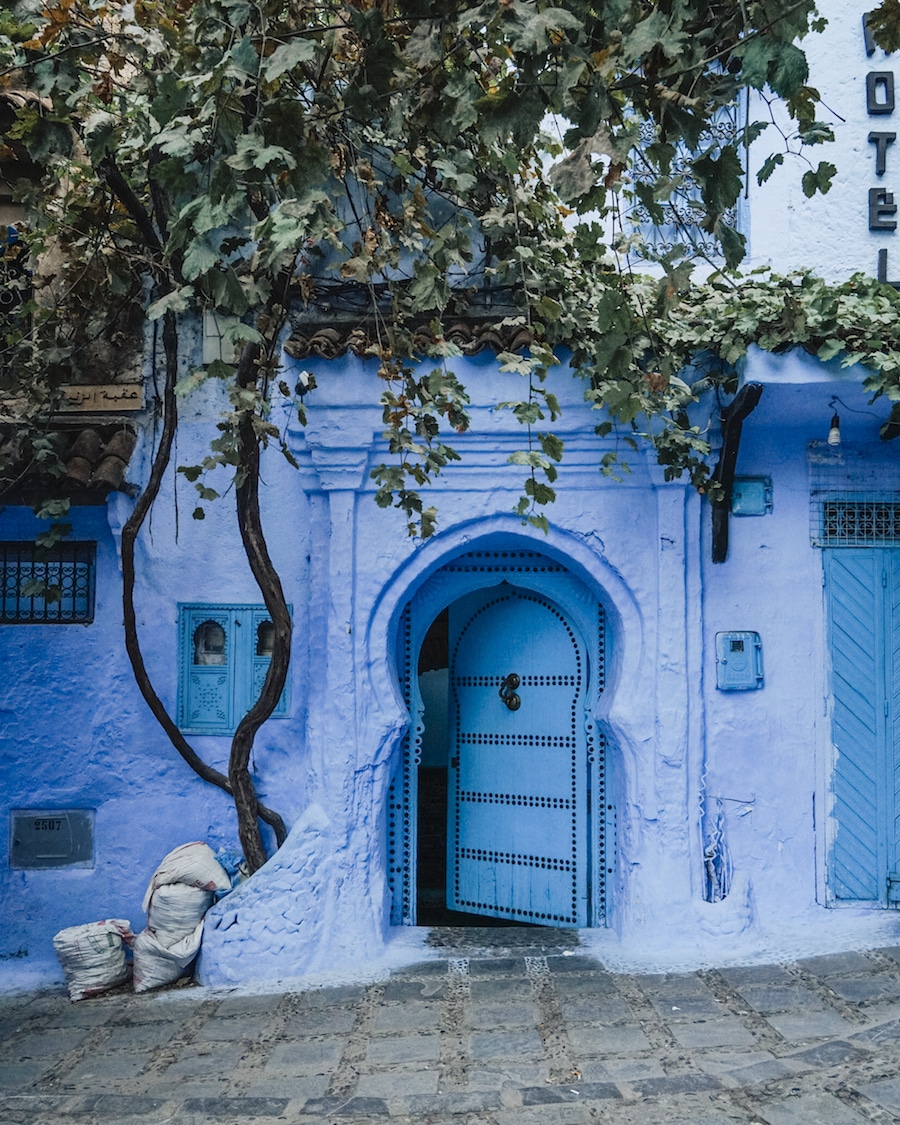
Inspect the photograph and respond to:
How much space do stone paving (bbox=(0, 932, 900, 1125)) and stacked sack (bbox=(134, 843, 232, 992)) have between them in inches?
5.6

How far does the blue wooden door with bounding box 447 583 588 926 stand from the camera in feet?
21.1

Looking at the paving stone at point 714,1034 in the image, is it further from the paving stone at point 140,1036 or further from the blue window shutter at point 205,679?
the blue window shutter at point 205,679

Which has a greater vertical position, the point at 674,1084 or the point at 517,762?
the point at 517,762

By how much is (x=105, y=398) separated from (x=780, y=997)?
17.3 ft

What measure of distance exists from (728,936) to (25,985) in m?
4.18

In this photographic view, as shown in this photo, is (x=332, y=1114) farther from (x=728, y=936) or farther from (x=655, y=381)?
(x=655, y=381)

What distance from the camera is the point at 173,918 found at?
5754 millimetres

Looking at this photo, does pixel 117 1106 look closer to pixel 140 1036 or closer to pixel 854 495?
pixel 140 1036

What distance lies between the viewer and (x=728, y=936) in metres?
5.72

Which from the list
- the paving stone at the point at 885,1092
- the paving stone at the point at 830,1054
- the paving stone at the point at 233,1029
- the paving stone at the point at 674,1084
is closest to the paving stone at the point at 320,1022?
the paving stone at the point at 233,1029

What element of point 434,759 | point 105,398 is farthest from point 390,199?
point 434,759

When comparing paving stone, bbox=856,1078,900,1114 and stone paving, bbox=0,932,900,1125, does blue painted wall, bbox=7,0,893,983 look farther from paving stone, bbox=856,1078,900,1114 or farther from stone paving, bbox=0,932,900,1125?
paving stone, bbox=856,1078,900,1114

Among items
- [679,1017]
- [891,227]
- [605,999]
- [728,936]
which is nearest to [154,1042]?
[605,999]

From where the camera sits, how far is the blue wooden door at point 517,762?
6.42 m
